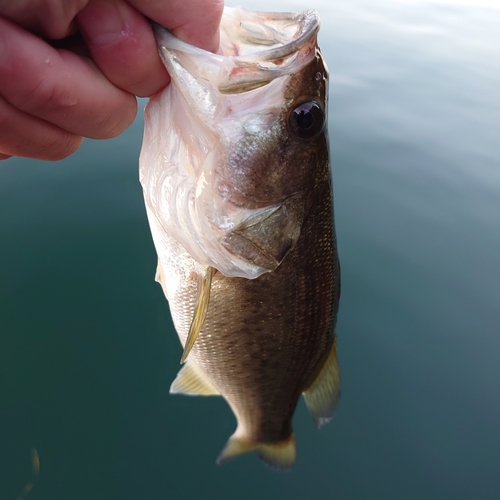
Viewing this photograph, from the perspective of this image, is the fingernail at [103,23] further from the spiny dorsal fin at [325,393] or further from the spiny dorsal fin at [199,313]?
the spiny dorsal fin at [325,393]

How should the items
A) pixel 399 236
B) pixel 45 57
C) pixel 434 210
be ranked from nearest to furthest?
pixel 45 57 → pixel 399 236 → pixel 434 210

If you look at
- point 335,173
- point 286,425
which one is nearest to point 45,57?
point 286,425

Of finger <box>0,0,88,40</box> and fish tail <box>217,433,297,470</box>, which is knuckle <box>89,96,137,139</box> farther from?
A: fish tail <box>217,433,297,470</box>

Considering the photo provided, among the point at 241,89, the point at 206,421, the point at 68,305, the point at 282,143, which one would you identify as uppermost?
the point at 241,89

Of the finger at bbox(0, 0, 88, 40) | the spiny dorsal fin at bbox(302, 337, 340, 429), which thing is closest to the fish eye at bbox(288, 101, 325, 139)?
the finger at bbox(0, 0, 88, 40)

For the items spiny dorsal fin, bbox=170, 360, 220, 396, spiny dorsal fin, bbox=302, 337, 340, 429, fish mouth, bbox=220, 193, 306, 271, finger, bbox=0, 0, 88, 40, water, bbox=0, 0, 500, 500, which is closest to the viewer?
finger, bbox=0, 0, 88, 40

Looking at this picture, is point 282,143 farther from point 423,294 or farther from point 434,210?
point 434,210

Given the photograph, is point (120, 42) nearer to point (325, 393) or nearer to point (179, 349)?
point (325, 393)
